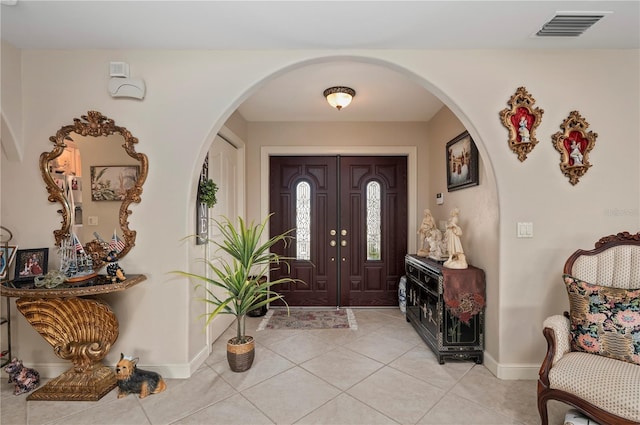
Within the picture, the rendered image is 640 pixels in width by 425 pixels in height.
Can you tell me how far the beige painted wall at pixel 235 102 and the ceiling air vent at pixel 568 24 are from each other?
0.74ft

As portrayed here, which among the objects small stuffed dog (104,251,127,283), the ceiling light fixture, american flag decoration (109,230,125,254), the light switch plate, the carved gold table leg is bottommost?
the carved gold table leg

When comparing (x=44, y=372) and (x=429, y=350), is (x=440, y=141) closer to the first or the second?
(x=429, y=350)

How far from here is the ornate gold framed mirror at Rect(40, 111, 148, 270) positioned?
Result: 228 centimetres

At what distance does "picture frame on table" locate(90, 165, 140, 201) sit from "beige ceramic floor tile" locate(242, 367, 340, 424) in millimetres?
1748

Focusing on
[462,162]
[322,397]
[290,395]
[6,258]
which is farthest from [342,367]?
[6,258]

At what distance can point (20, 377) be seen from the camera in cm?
212

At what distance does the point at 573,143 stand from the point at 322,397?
259cm

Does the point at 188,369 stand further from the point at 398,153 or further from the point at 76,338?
the point at 398,153

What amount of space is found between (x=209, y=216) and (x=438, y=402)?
2428mm

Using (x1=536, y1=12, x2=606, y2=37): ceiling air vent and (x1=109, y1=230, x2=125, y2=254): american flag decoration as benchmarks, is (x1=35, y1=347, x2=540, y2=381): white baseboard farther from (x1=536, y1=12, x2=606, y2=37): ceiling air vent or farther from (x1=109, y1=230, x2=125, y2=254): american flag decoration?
(x1=536, y1=12, x2=606, y2=37): ceiling air vent

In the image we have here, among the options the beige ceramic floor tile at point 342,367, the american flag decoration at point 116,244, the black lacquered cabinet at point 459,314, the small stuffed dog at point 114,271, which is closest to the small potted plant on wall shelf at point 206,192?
the american flag decoration at point 116,244

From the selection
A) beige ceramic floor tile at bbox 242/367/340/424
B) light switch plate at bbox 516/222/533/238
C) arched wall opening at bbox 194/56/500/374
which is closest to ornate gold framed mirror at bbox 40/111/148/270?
beige ceramic floor tile at bbox 242/367/340/424

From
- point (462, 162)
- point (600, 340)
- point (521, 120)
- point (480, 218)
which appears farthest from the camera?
point (462, 162)

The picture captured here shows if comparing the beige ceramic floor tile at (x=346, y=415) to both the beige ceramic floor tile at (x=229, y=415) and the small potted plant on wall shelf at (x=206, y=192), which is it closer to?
the beige ceramic floor tile at (x=229, y=415)
